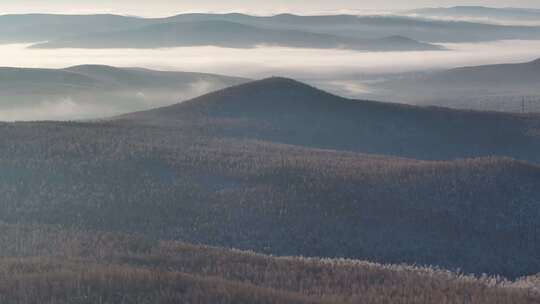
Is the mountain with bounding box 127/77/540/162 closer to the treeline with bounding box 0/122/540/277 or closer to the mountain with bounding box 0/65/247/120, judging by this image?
the treeline with bounding box 0/122/540/277

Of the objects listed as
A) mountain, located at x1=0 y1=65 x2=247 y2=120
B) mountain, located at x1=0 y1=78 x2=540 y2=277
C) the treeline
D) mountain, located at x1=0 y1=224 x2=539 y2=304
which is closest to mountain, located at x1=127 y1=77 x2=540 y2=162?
mountain, located at x1=0 y1=78 x2=540 y2=277

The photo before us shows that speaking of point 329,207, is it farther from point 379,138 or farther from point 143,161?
point 379,138

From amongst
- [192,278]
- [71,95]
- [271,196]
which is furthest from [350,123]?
[71,95]

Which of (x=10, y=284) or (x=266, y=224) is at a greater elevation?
(x=10, y=284)

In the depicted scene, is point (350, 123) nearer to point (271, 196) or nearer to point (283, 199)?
point (271, 196)

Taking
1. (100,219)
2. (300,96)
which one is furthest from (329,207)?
(300,96)

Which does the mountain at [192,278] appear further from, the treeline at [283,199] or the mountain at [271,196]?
the treeline at [283,199]

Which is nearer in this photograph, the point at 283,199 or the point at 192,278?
the point at 192,278
